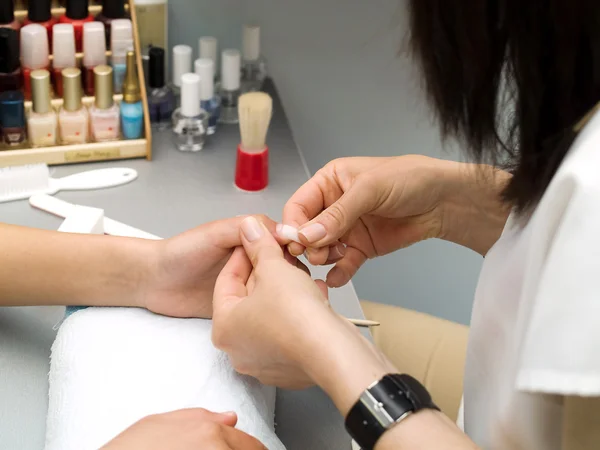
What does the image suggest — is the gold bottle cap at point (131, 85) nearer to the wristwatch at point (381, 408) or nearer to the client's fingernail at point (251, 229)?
the client's fingernail at point (251, 229)

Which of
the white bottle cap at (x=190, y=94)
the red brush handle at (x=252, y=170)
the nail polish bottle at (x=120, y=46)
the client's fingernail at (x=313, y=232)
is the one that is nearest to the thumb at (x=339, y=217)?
the client's fingernail at (x=313, y=232)

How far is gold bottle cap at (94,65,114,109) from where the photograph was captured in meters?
1.01

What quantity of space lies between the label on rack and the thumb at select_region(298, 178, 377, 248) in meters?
0.41

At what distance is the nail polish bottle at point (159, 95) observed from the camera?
1064mm

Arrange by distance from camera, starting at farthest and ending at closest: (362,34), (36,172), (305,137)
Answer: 1. (305,137)
2. (362,34)
3. (36,172)

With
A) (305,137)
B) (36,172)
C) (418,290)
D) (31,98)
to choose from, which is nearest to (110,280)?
(36,172)

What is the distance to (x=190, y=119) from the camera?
1.05 metres

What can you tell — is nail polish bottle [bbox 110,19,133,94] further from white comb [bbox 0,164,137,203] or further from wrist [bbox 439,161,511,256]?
wrist [bbox 439,161,511,256]

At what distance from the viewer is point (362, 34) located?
125 centimetres

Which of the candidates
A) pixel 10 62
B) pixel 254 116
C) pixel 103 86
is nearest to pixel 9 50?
pixel 10 62

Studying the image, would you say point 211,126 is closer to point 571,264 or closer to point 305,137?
point 305,137

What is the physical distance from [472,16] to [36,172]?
2.17 feet

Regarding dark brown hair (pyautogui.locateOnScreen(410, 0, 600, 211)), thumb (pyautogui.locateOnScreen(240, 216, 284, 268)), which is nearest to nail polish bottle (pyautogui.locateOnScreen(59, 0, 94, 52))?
thumb (pyautogui.locateOnScreen(240, 216, 284, 268))

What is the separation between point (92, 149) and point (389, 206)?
0.46 meters
